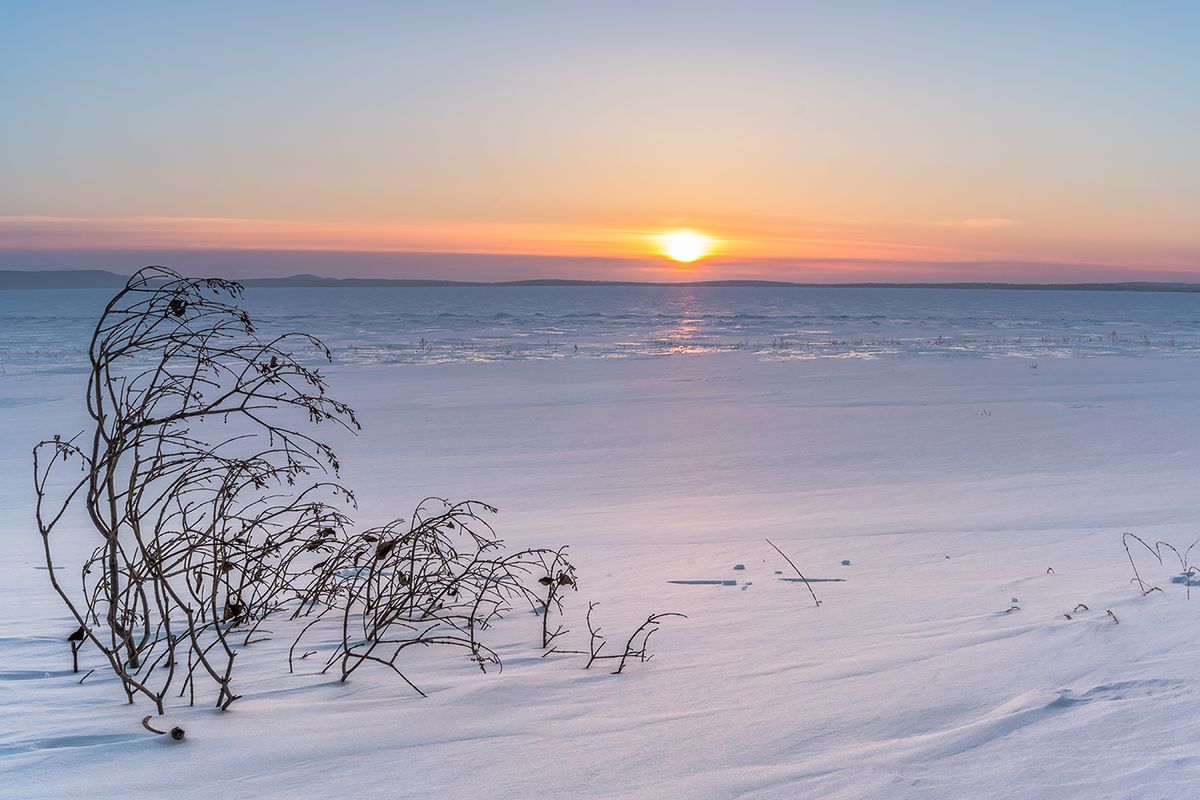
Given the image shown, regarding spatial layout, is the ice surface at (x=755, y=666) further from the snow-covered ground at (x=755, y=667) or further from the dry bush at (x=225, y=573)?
the dry bush at (x=225, y=573)

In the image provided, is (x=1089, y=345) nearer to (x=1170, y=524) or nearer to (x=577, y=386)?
(x=577, y=386)

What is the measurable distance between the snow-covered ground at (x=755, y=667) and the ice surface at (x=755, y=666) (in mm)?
13

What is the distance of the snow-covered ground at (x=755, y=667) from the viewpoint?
2393mm

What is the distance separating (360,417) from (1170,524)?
1118cm

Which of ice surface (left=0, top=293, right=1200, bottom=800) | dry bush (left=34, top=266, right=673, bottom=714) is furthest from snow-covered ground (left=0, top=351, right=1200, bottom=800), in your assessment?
dry bush (left=34, top=266, right=673, bottom=714)

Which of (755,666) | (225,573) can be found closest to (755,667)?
(755,666)

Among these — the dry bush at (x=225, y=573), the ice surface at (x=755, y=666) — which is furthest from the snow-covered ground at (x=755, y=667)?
the dry bush at (x=225, y=573)

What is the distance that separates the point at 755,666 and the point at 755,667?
0.01 metres

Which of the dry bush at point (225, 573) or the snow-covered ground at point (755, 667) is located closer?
the snow-covered ground at point (755, 667)

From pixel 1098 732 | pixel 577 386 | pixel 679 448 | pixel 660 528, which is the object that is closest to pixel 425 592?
pixel 1098 732

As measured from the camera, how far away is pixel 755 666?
3314 mm

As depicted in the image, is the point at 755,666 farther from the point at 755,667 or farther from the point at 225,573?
the point at 225,573

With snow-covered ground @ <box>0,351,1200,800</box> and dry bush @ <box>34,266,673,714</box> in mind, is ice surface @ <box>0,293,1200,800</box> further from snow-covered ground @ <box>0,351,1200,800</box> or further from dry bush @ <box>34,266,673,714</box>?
dry bush @ <box>34,266,673,714</box>

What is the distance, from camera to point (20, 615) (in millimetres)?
4148
